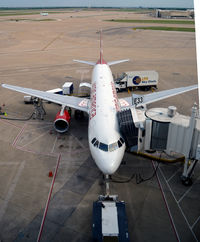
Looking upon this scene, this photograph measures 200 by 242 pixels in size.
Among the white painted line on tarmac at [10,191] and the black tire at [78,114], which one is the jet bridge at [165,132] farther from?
the black tire at [78,114]

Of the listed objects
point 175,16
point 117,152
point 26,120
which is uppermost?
point 175,16

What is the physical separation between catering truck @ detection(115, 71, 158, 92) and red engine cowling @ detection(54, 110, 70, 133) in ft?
48.0

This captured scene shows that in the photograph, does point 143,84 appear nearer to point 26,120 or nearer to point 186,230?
point 26,120

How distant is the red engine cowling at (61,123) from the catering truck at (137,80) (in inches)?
575

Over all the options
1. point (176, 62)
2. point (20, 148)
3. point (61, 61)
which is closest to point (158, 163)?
point (20, 148)

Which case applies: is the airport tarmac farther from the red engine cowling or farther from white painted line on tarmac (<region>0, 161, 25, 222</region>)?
the red engine cowling

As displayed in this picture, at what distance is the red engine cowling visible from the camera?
2314 cm

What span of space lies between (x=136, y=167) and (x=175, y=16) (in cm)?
19620

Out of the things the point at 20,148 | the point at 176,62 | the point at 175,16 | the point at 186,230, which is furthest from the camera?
the point at 175,16

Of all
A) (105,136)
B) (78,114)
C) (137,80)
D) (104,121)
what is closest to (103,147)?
(105,136)

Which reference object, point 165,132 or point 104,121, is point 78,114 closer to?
point 104,121

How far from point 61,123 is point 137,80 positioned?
17515 mm

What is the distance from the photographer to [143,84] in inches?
1425

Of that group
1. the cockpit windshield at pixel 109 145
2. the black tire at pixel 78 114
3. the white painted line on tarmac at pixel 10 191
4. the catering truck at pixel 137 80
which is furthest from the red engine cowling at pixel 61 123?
the catering truck at pixel 137 80
